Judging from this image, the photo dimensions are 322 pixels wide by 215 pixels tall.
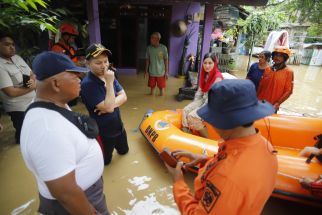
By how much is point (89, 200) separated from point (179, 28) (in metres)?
6.98

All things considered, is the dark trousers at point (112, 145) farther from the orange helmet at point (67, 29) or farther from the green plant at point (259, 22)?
the green plant at point (259, 22)

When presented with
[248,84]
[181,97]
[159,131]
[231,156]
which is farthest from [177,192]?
[181,97]

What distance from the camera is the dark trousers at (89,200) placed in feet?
3.97

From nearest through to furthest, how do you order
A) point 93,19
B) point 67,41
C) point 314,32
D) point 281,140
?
point 281,140 → point 67,41 → point 93,19 → point 314,32

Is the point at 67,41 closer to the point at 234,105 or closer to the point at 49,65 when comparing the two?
the point at 49,65

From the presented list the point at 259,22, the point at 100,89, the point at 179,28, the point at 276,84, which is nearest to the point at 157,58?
the point at 179,28

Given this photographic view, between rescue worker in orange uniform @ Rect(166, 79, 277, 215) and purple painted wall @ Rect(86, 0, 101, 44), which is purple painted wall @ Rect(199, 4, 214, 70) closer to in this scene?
purple painted wall @ Rect(86, 0, 101, 44)

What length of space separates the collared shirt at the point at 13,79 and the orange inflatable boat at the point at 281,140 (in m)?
1.80

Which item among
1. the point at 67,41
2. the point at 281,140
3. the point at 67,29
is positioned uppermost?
the point at 67,29

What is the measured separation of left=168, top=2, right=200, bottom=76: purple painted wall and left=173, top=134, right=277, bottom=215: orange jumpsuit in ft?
23.8

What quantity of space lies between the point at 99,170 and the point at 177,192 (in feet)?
1.68

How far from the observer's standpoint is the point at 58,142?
98cm

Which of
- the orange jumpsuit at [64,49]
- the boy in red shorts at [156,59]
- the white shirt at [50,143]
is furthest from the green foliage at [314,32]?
the white shirt at [50,143]

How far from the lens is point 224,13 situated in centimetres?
841
